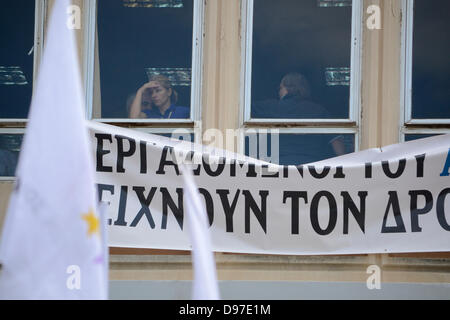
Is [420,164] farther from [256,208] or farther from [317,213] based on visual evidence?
[256,208]

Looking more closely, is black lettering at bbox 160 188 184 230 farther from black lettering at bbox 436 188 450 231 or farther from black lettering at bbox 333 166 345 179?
black lettering at bbox 436 188 450 231

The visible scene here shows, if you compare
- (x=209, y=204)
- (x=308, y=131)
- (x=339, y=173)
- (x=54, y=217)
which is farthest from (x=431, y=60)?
(x=54, y=217)

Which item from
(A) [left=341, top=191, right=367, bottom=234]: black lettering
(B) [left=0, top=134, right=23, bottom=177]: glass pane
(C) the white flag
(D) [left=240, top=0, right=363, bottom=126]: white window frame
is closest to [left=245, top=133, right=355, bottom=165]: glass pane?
(D) [left=240, top=0, right=363, bottom=126]: white window frame

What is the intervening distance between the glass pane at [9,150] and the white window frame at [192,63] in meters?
0.69

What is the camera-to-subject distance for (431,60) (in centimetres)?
729

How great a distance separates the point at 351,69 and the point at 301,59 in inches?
17.6

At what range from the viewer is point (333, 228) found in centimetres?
678

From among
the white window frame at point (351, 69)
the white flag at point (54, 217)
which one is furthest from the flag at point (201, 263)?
the white window frame at point (351, 69)

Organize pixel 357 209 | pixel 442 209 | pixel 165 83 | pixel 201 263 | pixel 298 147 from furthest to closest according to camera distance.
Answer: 1. pixel 165 83
2. pixel 298 147
3. pixel 357 209
4. pixel 442 209
5. pixel 201 263

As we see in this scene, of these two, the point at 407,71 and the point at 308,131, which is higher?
the point at 407,71

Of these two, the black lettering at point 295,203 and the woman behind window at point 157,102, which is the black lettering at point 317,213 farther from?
the woman behind window at point 157,102

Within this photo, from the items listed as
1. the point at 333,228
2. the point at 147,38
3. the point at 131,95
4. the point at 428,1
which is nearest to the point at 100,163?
the point at 131,95

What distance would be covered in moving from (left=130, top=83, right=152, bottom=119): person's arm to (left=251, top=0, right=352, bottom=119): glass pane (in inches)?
38.8
